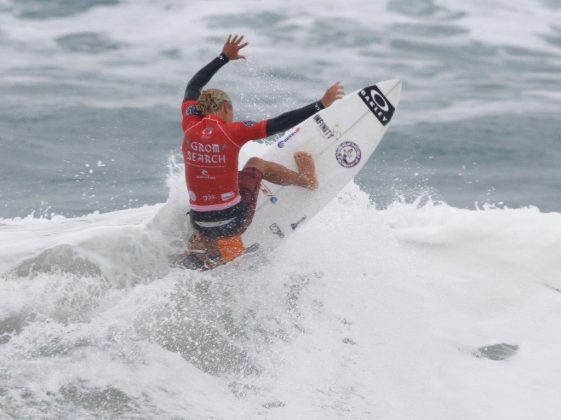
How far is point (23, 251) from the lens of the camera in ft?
21.4

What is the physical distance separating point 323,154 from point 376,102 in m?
0.64


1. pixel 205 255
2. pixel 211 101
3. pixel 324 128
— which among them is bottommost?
pixel 205 255

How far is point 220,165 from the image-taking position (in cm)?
641

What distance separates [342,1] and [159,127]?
8239mm

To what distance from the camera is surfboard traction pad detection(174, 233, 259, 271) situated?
6.85 metres

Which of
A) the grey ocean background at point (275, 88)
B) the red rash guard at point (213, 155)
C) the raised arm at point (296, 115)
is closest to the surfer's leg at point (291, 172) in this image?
the red rash guard at point (213, 155)

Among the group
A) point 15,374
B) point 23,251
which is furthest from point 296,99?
point 15,374

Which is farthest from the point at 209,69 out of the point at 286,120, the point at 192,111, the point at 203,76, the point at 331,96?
the point at 331,96

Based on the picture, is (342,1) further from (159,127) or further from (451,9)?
(159,127)

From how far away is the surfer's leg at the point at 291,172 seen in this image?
277 inches

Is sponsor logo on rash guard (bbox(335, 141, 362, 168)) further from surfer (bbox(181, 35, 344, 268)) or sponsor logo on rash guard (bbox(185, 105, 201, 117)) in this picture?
sponsor logo on rash guard (bbox(185, 105, 201, 117))

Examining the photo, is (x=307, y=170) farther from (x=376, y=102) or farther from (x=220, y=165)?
(x=220, y=165)

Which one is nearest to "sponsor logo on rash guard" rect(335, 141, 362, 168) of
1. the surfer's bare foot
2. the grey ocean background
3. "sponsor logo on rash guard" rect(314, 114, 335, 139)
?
"sponsor logo on rash guard" rect(314, 114, 335, 139)

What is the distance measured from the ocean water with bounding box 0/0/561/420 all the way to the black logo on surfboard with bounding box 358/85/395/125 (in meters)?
1.00
